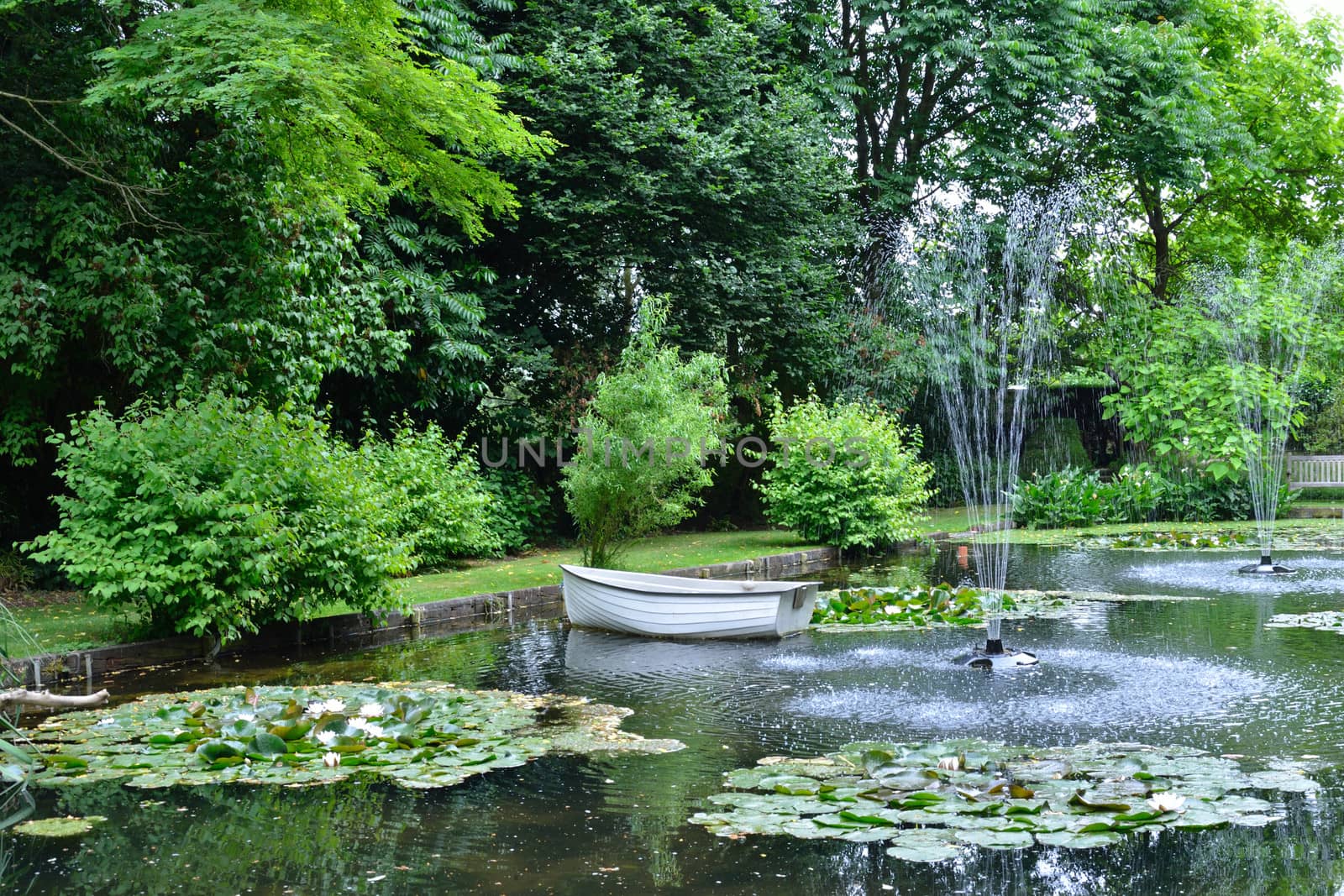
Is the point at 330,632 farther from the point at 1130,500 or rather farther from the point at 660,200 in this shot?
the point at 1130,500

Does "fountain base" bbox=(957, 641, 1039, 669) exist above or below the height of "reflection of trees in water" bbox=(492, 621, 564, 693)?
above

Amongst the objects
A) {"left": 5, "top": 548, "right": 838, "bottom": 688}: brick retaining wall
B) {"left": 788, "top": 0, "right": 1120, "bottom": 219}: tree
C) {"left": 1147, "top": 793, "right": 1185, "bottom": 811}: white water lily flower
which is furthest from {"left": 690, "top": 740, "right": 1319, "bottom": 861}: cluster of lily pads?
{"left": 788, "top": 0, "right": 1120, "bottom": 219}: tree

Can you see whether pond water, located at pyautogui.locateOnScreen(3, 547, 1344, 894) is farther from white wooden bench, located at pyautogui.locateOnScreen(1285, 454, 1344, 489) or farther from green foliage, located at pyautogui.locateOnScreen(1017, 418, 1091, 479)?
green foliage, located at pyautogui.locateOnScreen(1017, 418, 1091, 479)

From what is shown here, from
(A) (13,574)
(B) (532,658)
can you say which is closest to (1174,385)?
(B) (532,658)

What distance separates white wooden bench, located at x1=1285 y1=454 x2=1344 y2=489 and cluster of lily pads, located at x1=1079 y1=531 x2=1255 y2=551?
980cm

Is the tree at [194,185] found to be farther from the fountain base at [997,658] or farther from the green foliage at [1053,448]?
the green foliage at [1053,448]

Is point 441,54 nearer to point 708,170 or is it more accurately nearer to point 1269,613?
point 708,170

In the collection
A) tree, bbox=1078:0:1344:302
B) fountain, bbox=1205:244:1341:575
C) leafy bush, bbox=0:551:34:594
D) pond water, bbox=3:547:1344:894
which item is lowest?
pond water, bbox=3:547:1344:894

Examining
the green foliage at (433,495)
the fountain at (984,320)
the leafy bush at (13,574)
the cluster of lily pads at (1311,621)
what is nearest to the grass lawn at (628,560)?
the green foliage at (433,495)

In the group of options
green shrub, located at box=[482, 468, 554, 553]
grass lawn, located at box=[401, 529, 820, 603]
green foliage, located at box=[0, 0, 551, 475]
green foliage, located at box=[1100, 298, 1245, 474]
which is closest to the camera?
green foliage, located at box=[0, 0, 551, 475]

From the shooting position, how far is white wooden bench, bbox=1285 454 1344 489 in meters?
29.7

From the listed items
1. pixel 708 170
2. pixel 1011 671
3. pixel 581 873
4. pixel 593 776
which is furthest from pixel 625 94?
pixel 581 873

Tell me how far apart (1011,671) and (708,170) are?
42.2 feet

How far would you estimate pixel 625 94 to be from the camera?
1892cm
